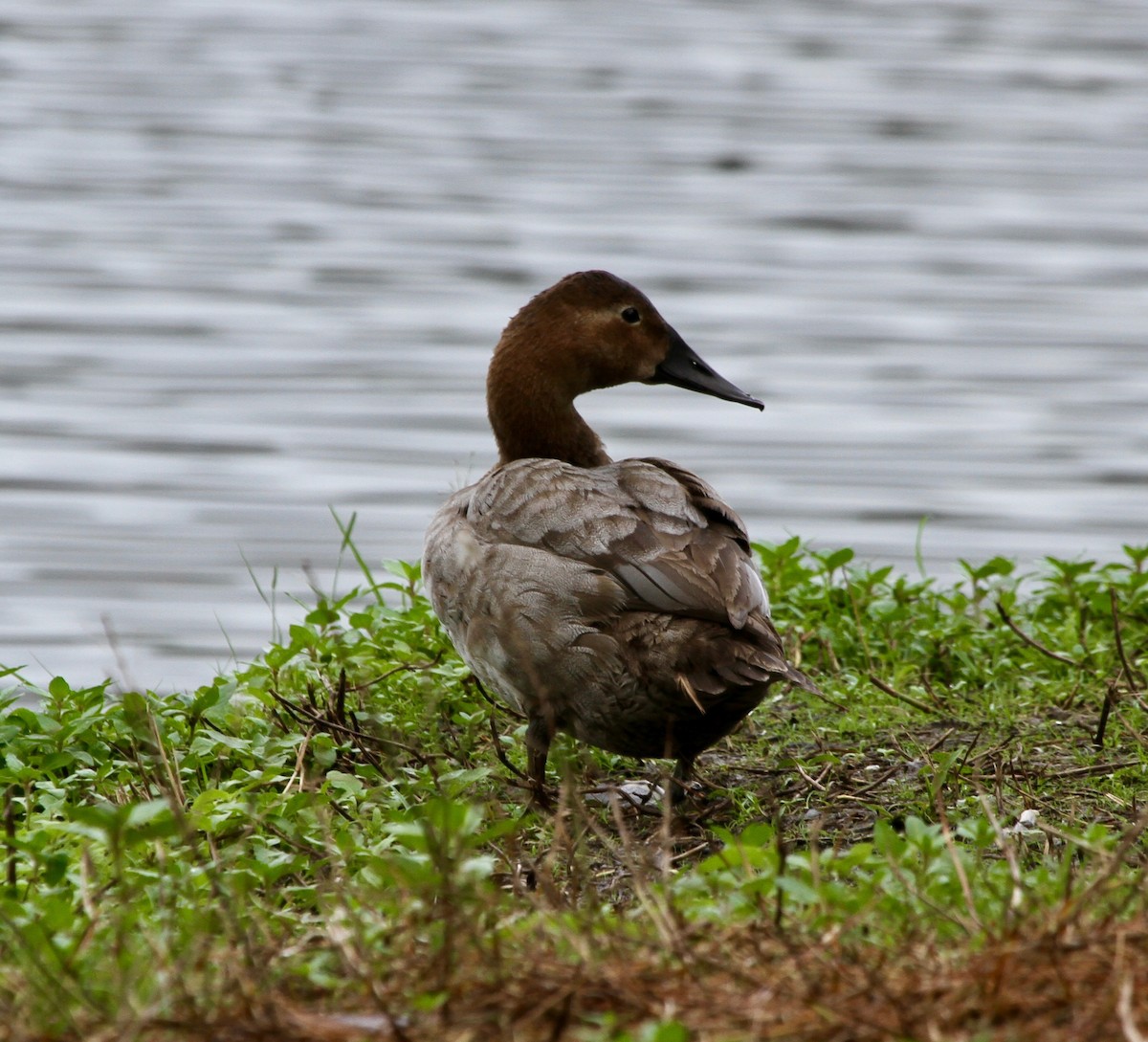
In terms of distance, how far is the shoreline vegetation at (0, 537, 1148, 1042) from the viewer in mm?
3037

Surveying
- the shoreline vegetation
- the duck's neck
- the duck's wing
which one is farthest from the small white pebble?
the duck's neck

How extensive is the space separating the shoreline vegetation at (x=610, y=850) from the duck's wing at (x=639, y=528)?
60cm

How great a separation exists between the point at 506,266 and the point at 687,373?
8.35m

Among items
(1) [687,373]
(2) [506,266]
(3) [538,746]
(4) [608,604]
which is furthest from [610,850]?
(2) [506,266]

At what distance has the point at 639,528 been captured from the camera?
17.3 ft

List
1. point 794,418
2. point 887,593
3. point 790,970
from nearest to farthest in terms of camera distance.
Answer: point 790,970 < point 887,593 < point 794,418

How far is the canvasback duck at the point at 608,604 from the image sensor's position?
16.3 feet

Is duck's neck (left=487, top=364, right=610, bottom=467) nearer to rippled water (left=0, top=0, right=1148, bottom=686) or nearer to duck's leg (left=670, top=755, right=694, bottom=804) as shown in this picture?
duck's leg (left=670, top=755, right=694, bottom=804)

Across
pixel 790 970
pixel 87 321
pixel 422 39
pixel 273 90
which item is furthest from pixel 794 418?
pixel 422 39

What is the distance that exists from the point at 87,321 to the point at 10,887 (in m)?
10.1

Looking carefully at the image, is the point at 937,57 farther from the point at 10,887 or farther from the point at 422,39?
the point at 10,887

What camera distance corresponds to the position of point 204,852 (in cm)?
443

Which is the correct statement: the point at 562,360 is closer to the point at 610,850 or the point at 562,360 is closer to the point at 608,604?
the point at 608,604

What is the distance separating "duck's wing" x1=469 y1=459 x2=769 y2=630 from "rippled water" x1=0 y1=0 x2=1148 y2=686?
2.45 meters
